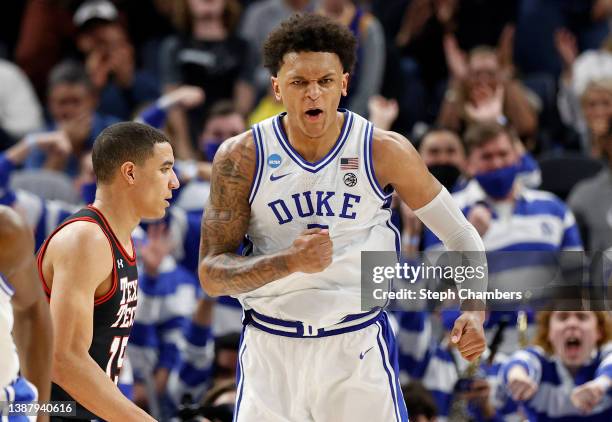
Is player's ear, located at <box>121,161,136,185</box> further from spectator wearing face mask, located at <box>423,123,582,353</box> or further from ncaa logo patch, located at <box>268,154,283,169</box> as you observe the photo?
spectator wearing face mask, located at <box>423,123,582,353</box>

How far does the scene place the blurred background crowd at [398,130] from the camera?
7281 millimetres

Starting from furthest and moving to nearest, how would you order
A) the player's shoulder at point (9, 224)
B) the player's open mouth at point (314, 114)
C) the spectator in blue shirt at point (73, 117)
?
1. the spectator in blue shirt at point (73, 117)
2. the player's open mouth at point (314, 114)
3. the player's shoulder at point (9, 224)

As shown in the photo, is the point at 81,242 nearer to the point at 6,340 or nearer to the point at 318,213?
the point at 6,340

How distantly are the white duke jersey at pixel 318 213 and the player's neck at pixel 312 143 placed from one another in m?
0.04

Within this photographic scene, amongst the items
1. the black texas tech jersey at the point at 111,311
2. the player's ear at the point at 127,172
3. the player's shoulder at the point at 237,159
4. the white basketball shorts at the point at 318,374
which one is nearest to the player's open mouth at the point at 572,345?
the white basketball shorts at the point at 318,374

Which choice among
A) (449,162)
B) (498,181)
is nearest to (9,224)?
(498,181)

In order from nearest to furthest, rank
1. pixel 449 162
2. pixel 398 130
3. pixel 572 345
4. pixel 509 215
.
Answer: pixel 572 345 → pixel 509 215 → pixel 449 162 → pixel 398 130

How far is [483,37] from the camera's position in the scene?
1078 centimetres

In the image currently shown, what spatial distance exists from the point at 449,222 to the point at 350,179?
0.48 m

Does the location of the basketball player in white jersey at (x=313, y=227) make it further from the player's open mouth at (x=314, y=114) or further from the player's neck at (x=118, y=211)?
the player's neck at (x=118, y=211)

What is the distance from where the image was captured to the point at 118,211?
511 centimetres

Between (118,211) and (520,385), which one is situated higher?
(118,211)

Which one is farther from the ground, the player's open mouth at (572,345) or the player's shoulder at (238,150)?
the player's shoulder at (238,150)

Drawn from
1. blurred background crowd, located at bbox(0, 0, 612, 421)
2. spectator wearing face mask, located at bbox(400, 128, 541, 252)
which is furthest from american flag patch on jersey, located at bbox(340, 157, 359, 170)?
spectator wearing face mask, located at bbox(400, 128, 541, 252)
